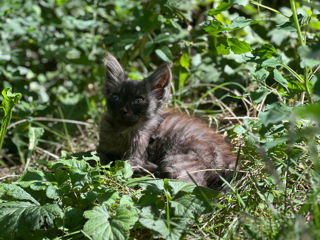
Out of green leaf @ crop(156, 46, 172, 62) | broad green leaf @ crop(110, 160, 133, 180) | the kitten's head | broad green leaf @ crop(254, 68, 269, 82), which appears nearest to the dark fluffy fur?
the kitten's head

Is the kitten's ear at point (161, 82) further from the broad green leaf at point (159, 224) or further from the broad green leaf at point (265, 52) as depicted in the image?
the broad green leaf at point (159, 224)

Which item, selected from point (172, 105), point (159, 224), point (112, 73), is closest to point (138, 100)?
point (112, 73)

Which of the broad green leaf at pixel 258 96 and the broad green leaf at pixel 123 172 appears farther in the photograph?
the broad green leaf at pixel 123 172

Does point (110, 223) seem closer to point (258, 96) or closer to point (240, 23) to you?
point (258, 96)

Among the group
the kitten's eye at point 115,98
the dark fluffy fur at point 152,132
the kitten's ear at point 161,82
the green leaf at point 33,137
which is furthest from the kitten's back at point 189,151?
the green leaf at point 33,137

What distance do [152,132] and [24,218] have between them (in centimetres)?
163

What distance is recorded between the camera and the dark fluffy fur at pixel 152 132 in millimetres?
3174

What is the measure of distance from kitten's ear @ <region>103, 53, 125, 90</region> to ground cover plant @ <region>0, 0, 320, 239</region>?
21cm

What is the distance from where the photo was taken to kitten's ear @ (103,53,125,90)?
3701 mm

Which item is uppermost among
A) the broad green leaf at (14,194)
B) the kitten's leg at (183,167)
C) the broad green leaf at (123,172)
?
the broad green leaf at (123,172)

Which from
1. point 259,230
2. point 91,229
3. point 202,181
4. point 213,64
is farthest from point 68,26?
point 259,230

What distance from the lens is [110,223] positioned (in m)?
2.07

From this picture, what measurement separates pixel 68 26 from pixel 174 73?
130 cm

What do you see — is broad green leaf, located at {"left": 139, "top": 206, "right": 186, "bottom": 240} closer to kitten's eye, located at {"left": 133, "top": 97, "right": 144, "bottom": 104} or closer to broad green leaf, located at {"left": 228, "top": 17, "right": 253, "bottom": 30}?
broad green leaf, located at {"left": 228, "top": 17, "right": 253, "bottom": 30}
